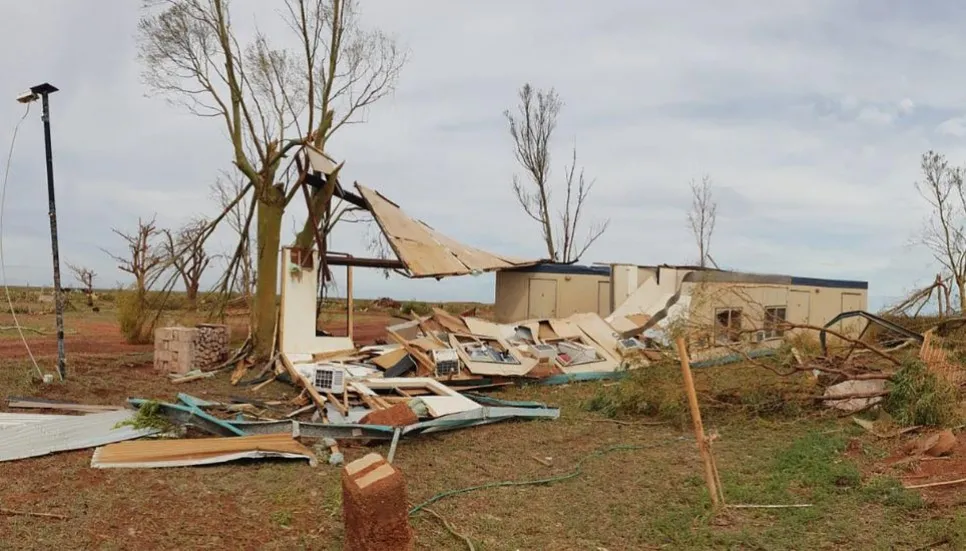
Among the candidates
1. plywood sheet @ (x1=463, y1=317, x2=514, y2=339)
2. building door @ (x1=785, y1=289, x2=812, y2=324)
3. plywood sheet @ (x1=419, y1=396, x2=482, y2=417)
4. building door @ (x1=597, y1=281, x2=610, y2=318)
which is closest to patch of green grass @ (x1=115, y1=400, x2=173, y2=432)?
plywood sheet @ (x1=419, y1=396, x2=482, y2=417)

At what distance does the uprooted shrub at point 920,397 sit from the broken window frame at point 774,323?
150 centimetres

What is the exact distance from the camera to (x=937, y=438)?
A: 6.97 m

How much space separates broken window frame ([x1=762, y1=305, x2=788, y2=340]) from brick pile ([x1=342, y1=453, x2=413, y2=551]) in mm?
6379

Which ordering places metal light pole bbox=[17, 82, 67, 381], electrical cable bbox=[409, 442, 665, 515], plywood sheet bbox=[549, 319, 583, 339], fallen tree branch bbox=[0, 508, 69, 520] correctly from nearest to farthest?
fallen tree branch bbox=[0, 508, 69, 520] → electrical cable bbox=[409, 442, 665, 515] → metal light pole bbox=[17, 82, 67, 381] → plywood sheet bbox=[549, 319, 583, 339]

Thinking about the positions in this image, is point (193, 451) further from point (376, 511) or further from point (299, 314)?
point (299, 314)

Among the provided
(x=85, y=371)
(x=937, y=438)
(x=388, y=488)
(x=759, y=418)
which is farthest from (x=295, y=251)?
(x=937, y=438)

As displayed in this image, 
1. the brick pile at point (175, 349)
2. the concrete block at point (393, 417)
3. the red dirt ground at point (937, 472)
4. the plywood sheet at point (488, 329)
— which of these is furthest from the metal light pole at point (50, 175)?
the red dirt ground at point (937, 472)

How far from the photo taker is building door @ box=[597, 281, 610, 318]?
18688 mm

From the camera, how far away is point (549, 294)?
61.4ft

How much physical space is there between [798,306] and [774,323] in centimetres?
1058

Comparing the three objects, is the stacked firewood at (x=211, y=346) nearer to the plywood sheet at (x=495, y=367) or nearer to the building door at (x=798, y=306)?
the plywood sheet at (x=495, y=367)

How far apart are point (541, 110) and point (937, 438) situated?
27.3 meters

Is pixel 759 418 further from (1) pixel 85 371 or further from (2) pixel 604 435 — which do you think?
(1) pixel 85 371

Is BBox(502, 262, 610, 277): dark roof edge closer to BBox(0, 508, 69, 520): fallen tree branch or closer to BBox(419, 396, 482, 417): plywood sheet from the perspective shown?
BBox(419, 396, 482, 417): plywood sheet
